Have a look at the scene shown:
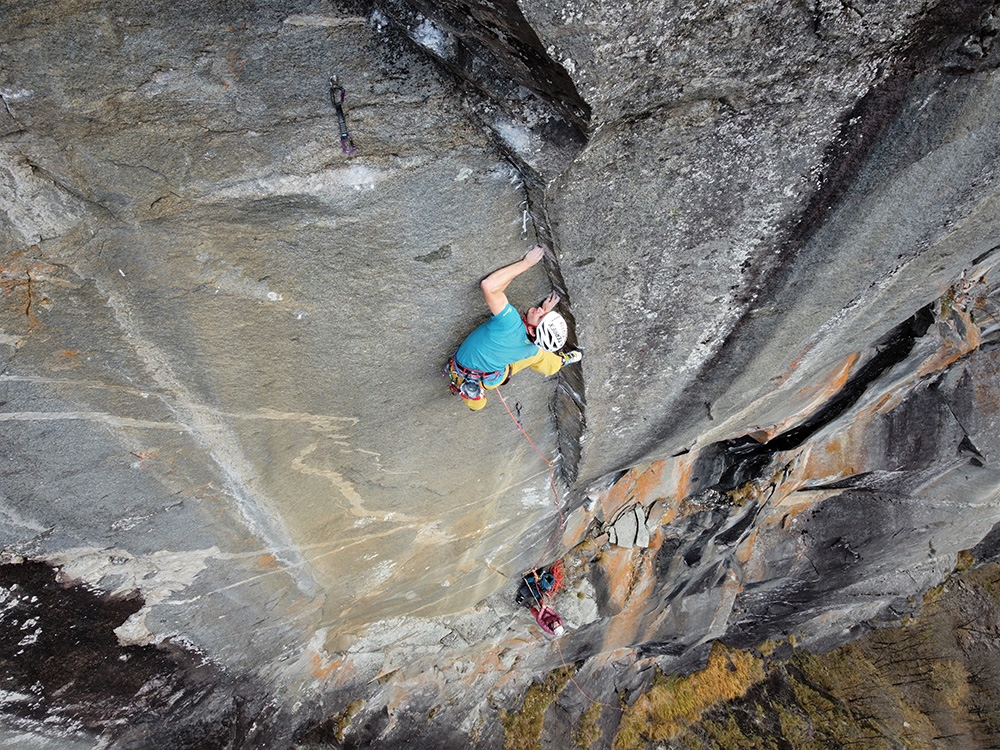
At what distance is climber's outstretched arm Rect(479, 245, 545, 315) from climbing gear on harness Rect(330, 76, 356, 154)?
86 cm

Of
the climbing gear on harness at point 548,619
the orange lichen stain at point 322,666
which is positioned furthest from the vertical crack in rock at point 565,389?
the orange lichen stain at point 322,666

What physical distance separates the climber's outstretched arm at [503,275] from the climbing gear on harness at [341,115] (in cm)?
86

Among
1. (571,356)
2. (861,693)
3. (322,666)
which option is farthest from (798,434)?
(861,693)

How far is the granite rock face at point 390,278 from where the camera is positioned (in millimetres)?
1904

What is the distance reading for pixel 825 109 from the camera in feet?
7.14

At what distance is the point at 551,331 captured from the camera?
2.92 metres

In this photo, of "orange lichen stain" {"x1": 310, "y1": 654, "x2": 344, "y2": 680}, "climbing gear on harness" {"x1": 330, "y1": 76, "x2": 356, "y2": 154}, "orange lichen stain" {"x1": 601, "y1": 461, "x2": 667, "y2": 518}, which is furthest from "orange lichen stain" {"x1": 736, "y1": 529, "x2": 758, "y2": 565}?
"climbing gear on harness" {"x1": 330, "y1": 76, "x2": 356, "y2": 154}

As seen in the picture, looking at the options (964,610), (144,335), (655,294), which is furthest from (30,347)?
(964,610)

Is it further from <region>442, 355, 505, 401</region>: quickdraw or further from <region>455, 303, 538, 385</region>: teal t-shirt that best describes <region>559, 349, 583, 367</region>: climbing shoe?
<region>442, 355, 505, 401</region>: quickdraw

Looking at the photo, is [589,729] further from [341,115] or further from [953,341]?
[341,115]

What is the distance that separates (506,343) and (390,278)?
65 centimetres

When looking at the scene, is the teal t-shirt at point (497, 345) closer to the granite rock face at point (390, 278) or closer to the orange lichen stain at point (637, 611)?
the granite rock face at point (390, 278)

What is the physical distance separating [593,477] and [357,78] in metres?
3.48

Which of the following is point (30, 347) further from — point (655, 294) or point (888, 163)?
point (888, 163)
